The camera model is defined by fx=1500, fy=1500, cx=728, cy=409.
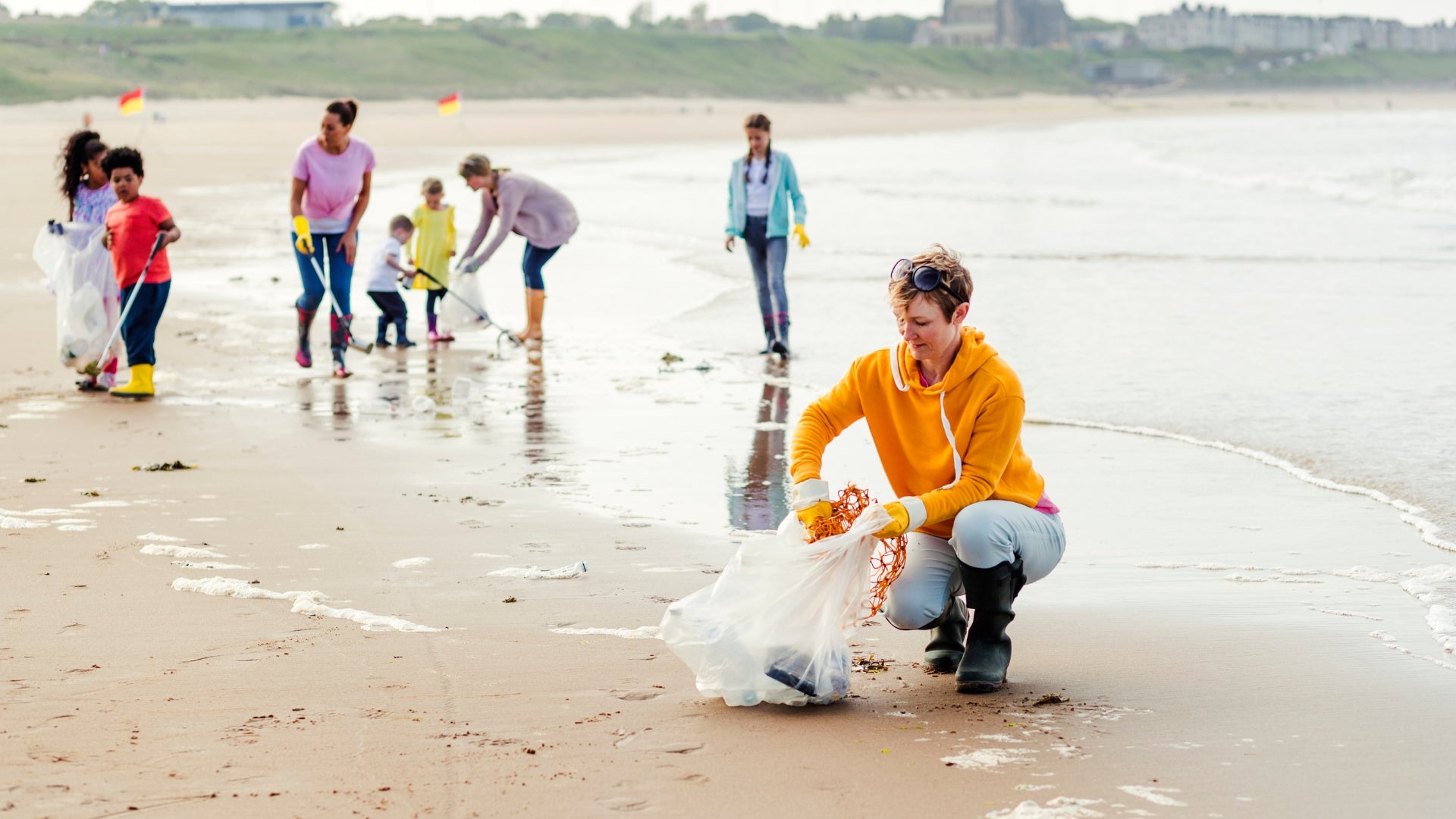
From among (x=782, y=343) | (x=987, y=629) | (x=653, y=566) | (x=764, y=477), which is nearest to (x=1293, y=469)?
(x=764, y=477)

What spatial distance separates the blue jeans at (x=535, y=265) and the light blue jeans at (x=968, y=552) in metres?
6.81

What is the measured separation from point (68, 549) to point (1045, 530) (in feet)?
10.3

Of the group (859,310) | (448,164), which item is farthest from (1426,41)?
(859,310)

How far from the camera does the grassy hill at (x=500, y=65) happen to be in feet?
204

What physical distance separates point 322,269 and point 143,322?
1.14 metres

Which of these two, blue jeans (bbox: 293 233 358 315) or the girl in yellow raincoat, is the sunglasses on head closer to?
blue jeans (bbox: 293 233 358 315)

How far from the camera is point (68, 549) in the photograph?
4887 millimetres

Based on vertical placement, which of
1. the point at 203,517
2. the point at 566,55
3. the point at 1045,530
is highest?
the point at 566,55

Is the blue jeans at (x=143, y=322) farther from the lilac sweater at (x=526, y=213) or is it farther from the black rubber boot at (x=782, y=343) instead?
the black rubber boot at (x=782, y=343)

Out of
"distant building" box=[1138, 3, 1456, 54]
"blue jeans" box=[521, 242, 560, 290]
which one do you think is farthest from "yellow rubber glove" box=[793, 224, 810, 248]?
"distant building" box=[1138, 3, 1456, 54]

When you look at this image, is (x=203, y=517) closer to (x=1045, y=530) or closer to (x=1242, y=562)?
(x=1045, y=530)

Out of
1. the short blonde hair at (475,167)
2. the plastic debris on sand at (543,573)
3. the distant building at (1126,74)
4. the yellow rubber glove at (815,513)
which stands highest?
the distant building at (1126,74)

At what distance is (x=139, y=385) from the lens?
26.4 ft

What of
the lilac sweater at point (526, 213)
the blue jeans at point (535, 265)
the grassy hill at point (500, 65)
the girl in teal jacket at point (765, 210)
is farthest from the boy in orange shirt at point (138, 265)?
the grassy hill at point (500, 65)
